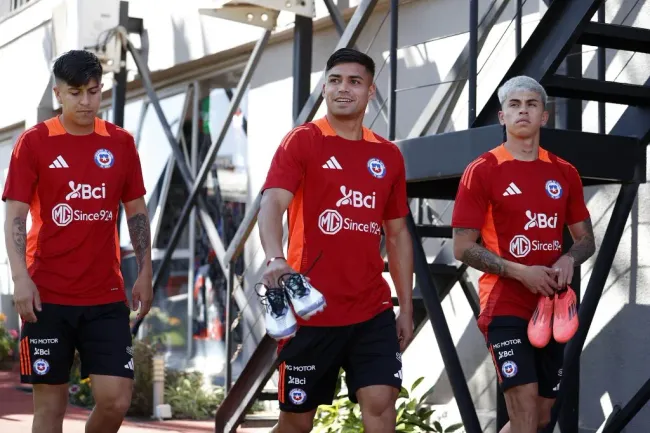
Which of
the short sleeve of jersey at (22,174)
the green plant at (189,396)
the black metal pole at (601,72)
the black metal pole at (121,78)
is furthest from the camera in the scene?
the black metal pole at (121,78)

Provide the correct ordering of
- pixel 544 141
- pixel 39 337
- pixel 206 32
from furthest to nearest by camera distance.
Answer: pixel 206 32
pixel 544 141
pixel 39 337

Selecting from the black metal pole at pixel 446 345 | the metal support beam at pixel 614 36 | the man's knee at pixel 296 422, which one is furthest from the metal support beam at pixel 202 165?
the man's knee at pixel 296 422

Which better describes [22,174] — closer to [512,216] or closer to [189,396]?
[512,216]

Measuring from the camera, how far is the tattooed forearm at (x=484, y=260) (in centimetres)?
545

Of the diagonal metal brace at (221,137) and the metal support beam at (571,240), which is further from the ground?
the diagonal metal brace at (221,137)

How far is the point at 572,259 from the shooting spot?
5535 mm

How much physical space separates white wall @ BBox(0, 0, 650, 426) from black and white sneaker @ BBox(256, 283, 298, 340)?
268cm

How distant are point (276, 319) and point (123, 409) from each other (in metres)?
1.17

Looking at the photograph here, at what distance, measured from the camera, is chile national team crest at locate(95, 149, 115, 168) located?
554 cm

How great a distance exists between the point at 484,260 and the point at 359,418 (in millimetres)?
2954

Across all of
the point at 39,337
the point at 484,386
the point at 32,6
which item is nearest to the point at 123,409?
the point at 39,337

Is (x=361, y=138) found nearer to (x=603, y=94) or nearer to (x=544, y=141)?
(x=544, y=141)

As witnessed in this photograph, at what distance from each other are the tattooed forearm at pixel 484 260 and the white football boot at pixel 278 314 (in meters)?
1.20

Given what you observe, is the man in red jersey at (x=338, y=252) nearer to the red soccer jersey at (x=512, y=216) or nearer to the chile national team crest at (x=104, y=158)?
the red soccer jersey at (x=512, y=216)
